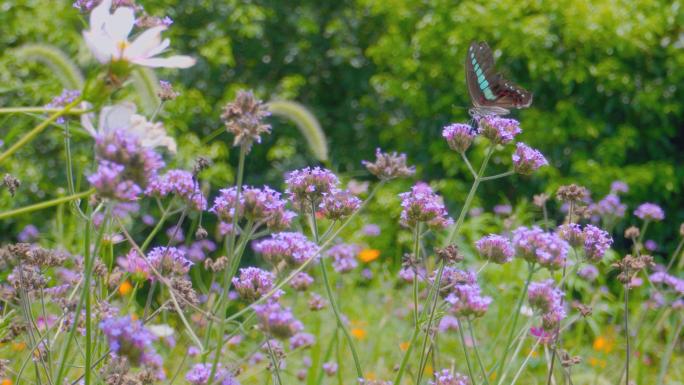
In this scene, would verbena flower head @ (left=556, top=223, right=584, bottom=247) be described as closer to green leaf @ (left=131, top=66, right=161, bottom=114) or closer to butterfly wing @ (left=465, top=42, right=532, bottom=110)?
butterfly wing @ (left=465, top=42, right=532, bottom=110)

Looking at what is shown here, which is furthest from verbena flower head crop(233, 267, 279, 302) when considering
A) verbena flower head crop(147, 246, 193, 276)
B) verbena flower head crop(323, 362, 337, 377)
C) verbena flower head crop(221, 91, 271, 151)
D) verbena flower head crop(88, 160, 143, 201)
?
verbena flower head crop(323, 362, 337, 377)

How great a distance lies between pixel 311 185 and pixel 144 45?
2.52 ft

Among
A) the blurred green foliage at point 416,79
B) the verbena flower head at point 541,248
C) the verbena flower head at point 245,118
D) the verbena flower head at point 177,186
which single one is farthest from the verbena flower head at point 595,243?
the blurred green foliage at point 416,79

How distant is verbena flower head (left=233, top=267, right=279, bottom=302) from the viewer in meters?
1.76

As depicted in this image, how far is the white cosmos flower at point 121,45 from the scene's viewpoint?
3.90 ft

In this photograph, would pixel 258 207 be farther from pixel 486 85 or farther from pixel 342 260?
pixel 342 260

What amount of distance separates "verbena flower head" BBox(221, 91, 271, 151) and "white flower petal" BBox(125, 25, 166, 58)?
207 millimetres

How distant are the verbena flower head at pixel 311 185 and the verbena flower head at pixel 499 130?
0.43m

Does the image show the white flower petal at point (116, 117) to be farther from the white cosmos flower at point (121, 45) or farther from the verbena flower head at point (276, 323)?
the verbena flower head at point (276, 323)

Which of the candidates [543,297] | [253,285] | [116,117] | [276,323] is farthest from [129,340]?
[543,297]

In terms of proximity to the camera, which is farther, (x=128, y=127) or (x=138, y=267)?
(x=138, y=267)

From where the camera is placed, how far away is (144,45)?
3.97ft

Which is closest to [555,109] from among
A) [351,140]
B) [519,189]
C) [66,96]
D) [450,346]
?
[519,189]

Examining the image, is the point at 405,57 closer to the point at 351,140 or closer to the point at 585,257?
A: the point at 351,140
